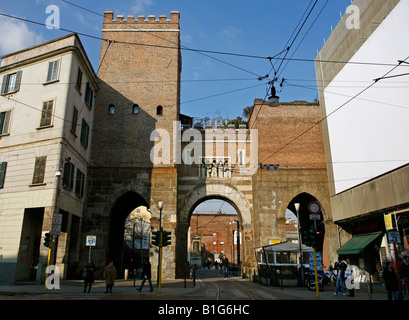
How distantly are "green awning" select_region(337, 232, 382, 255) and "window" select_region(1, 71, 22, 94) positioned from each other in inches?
910

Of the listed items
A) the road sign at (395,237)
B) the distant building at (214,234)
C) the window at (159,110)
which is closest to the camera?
the road sign at (395,237)

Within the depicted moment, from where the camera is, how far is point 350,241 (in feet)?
75.6

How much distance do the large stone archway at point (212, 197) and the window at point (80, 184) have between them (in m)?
7.22

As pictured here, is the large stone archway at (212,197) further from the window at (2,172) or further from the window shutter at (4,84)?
the window shutter at (4,84)

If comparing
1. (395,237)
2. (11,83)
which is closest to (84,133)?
(11,83)

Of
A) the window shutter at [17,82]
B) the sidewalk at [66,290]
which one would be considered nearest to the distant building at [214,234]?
the window shutter at [17,82]

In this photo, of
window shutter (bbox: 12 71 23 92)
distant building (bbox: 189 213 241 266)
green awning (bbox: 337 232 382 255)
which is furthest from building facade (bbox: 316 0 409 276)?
distant building (bbox: 189 213 241 266)

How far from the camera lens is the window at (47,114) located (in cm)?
1969

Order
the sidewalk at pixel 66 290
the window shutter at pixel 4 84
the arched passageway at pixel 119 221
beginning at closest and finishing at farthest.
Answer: the sidewalk at pixel 66 290 → the window shutter at pixel 4 84 → the arched passageway at pixel 119 221

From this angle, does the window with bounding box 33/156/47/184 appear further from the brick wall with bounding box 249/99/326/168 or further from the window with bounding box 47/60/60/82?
the brick wall with bounding box 249/99/326/168

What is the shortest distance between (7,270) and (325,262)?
72.6 feet

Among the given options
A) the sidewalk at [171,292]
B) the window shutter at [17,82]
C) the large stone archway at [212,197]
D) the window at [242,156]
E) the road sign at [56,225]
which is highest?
the window shutter at [17,82]

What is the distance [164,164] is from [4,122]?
10.5 metres
